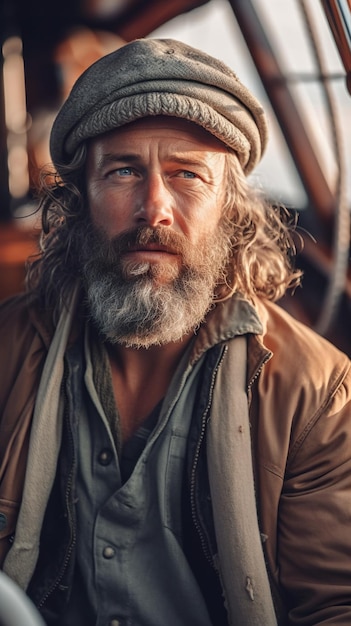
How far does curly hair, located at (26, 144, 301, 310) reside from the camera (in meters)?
1.99

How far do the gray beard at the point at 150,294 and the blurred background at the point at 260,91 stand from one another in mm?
449

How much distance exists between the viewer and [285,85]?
3896 millimetres

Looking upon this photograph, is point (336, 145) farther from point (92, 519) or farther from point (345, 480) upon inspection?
point (92, 519)

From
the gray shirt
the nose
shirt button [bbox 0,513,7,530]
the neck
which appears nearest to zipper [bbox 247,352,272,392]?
the gray shirt

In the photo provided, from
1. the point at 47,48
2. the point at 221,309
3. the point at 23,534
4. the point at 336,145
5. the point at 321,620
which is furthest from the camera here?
the point at 47,48

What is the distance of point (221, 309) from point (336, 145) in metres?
0.68

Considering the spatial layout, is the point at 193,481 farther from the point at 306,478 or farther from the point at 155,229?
the point at 155,229

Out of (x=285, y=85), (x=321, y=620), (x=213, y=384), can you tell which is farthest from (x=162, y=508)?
(x=285, y=85)

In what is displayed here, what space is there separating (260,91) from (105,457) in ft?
9.02

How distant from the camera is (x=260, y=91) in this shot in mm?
4035

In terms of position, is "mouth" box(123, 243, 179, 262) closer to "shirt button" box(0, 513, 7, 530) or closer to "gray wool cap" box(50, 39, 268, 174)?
"gray wool cap" box(50, 39, 268, 174)

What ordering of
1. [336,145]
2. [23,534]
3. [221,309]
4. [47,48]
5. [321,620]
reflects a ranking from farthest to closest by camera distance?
[47,48]
[336,145]
[221,309]
[23,534]
[321,620]

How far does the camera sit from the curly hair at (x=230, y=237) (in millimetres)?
1989

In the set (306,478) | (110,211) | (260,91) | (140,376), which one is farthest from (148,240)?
(260,91)
